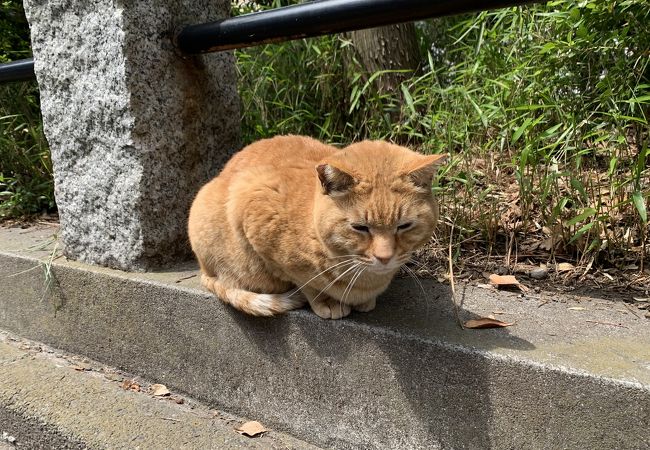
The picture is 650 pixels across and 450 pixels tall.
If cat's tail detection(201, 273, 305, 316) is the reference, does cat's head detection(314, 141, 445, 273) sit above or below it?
above

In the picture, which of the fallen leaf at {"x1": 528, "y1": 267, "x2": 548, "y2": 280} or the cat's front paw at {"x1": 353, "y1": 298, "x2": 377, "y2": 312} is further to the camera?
the fallen leaf at {"x1": 528, "y1": 267, "x2": 548, "y2": 280}

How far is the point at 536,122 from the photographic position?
2354 mm

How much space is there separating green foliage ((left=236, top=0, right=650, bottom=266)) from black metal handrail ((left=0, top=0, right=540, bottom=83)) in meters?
0.78

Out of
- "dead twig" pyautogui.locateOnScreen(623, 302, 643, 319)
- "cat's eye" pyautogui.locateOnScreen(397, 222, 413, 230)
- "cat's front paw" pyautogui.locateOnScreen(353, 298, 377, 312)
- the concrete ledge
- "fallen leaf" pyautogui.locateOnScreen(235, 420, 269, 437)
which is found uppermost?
"cat's eye" pyautogui.locateOnScreen(397, 222, 413, 230)

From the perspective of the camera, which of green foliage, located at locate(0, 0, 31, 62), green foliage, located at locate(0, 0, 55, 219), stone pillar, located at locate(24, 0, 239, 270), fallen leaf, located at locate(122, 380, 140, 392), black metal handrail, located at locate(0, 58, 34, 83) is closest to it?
stone pillar, located at locate(24, 0, 239, 270)

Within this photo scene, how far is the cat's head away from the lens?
5.64 ft

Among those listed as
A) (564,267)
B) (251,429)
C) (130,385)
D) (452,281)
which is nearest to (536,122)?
(564,267)

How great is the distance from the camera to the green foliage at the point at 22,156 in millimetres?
3711

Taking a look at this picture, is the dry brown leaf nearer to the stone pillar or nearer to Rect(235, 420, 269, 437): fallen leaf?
Rect(235, 420, 269, 437): fallen leaf

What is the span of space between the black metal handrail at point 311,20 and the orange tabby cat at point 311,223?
1.43ft

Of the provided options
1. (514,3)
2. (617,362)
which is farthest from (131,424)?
(514,3)

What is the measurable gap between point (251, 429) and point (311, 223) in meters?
0.90

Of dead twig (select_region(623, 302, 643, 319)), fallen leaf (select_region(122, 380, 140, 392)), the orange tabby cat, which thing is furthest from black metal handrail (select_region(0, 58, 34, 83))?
dead twig (select_region(623, 302, 643, 319))

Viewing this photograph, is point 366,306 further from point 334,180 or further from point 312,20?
point 312,20
